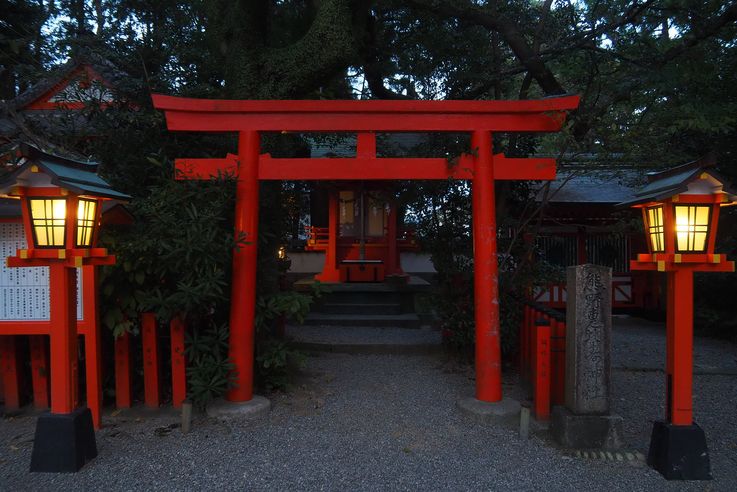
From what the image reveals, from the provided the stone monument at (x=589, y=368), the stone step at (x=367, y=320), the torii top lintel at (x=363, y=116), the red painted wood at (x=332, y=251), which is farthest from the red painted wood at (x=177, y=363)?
the red painted wood at (x=332, y=251)

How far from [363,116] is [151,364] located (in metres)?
3.32

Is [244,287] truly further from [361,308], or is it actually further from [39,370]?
[361,308]

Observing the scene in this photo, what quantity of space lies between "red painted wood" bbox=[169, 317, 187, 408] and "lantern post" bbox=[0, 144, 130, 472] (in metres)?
0.93

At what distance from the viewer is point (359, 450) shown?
3867 mm

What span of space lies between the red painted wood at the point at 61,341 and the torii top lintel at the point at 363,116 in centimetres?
186

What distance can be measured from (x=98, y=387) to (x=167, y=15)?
5508mm

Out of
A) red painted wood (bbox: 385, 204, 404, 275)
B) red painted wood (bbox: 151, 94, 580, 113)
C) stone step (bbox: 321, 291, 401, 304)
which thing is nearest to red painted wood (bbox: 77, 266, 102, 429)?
red painted wood (bbox: 151, 94, 580, 113)

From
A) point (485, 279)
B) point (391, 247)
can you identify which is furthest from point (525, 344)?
point (391, 247)

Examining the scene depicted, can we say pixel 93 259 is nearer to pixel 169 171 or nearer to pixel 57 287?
pixel 57 287

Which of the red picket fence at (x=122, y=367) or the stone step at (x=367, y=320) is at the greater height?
the red picket fence at (x=122, y=367)

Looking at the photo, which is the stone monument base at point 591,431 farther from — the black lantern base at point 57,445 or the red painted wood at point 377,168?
the black lantern base at point 57,445

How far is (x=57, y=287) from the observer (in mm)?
3564

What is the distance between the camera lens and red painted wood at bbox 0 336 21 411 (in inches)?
A: 183

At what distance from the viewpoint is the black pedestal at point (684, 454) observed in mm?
3398
